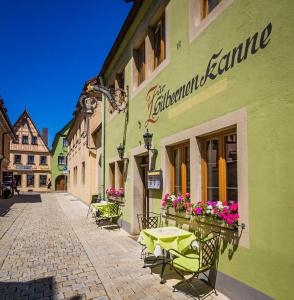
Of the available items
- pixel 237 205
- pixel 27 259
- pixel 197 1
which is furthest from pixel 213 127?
pixel 27 259

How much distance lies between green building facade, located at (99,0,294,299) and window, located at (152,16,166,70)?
0.16ft

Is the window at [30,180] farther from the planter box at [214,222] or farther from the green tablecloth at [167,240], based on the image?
the planter box at [214,222]

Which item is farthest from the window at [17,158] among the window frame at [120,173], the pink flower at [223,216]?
the pink flower at [223,216]

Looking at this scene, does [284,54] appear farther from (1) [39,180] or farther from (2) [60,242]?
(1) [39,180]

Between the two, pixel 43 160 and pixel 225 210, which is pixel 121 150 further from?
pixel 43 160

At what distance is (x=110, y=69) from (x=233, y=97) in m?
7.83

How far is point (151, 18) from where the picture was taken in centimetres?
702

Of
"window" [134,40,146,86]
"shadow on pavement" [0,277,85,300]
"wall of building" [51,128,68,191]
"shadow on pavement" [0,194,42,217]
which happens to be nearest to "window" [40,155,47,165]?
"wall of building" [51,128,68,191]

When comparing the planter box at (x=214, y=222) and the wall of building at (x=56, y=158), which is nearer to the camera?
the planter box at (x=214, y=222)

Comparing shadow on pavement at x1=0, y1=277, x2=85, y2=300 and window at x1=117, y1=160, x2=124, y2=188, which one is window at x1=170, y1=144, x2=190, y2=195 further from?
window at x1=117, y1=160, x2=124, y2=188

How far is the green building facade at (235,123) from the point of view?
3219 mm

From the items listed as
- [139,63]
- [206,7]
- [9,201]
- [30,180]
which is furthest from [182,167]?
[30,180]

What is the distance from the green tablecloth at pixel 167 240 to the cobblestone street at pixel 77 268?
60 centimetres

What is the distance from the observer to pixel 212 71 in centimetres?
452
